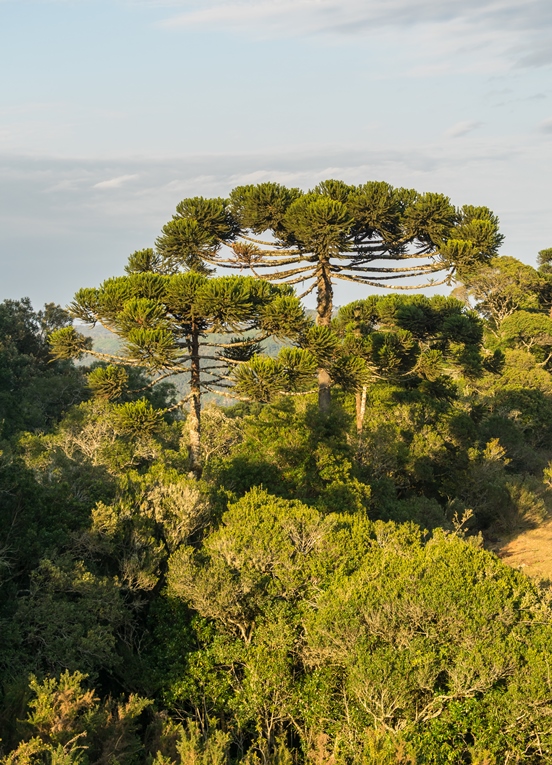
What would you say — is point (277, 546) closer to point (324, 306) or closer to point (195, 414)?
point (195, 414)

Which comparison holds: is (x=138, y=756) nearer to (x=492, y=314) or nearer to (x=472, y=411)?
(x=472, y=411)

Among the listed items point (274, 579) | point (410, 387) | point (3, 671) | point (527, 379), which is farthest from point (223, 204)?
point (527, 379)

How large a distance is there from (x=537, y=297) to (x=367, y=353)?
4423 cm

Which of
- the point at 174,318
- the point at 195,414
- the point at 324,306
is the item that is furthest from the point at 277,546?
the point at 324,306

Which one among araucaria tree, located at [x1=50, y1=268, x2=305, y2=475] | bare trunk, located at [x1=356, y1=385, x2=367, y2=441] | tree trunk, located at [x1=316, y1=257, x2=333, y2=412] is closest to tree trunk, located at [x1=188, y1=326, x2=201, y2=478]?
araucaria tree, located at [x1=50, y1=268, x2=305, y2=475]

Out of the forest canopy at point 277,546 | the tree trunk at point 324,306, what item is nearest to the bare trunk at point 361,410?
the forest canopy at point 277,546

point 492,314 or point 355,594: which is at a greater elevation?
point 355,594

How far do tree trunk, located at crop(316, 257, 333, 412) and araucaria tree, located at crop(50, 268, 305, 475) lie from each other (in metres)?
4.22

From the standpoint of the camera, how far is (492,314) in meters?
61.2

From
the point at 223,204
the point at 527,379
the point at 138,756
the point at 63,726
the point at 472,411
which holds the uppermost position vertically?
the point at 223,204

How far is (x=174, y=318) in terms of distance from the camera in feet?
63.7

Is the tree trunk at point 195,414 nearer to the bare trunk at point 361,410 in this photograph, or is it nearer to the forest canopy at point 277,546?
the forest canopy at point 277,546

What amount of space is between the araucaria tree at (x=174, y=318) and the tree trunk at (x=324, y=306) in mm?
4216

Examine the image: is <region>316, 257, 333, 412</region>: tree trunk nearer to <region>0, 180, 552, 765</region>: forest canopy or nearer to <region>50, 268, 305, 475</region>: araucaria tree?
<region>0, 180, 552, 765</region>: forest canopy
